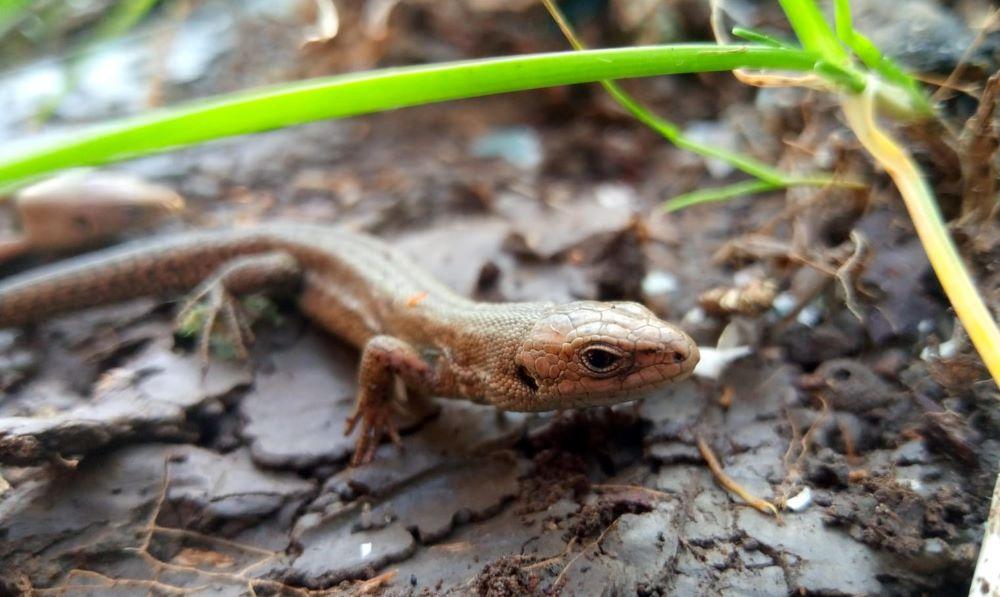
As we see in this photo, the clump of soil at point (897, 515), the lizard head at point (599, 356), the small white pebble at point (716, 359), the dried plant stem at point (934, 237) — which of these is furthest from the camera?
the small white pebble at point (716, 359)

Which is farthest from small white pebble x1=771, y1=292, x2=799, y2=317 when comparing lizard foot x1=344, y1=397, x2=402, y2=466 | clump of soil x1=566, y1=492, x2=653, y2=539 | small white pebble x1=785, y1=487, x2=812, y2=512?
lizard foot x1=344, y1=397, x2=402, y2=466

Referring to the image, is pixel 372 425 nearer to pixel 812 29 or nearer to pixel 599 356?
pixel 599 356

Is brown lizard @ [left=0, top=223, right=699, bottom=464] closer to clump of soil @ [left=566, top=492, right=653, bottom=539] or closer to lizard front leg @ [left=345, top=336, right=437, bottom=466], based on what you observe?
→ lizard front leg @ [left=345, top=336, right=437, bottom=466]

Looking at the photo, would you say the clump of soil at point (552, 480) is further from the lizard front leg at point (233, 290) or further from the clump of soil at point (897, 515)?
the lizard front leg at point (233, 290)

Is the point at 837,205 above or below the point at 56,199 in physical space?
above

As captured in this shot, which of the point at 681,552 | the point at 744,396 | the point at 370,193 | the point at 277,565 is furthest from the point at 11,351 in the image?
the point at 744,396

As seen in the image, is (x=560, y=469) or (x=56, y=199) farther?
(x=56, y=199)

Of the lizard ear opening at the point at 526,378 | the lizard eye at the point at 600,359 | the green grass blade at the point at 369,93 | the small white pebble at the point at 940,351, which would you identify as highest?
the green grass blade at the point at 369,93

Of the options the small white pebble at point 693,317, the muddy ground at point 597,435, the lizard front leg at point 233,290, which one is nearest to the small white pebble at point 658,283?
the muddy ground at point 597,435

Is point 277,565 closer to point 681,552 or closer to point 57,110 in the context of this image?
point 681,552
